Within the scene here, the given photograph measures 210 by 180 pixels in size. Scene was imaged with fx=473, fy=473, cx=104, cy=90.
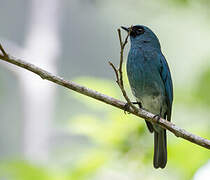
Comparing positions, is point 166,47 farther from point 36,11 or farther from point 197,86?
point 197,86

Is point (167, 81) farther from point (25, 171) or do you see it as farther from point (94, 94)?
point (25, 171)

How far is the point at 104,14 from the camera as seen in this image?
1109 centimetres

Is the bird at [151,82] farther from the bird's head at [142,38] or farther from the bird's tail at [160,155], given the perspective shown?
the bird's tail at [160,155]

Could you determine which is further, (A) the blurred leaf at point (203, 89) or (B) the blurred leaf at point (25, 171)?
(A) the blurred leaf at point (203, 89)

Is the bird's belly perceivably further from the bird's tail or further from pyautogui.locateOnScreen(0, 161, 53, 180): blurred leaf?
pyautogui.locateOnScreen(0, 161, 53, 180): blurred leaf

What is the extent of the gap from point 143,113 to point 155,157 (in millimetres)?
370

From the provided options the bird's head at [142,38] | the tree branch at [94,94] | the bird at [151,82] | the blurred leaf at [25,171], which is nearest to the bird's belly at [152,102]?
the bird at [151,82]

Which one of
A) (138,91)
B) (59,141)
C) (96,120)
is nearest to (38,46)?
(59,141)

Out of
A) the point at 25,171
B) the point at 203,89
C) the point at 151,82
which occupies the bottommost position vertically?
the point at 25,171

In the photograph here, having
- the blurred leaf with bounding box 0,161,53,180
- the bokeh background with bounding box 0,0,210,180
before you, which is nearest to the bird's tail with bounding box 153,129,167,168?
the bokeh background with bounding box 0,0,210,180

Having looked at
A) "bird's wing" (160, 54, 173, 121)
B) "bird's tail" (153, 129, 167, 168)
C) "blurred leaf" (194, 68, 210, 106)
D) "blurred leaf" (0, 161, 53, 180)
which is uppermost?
"blurred leaf" (194, 68, 210, 106)

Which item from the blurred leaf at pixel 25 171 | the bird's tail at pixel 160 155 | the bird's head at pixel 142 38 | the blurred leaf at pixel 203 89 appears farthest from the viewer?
the bird's head at pixel 142 38

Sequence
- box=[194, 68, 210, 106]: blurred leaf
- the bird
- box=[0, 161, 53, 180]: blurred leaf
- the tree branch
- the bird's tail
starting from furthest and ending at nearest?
1. the bird
2. box=[194, 68, 210, 106]: blurred leaf
3. the bird's tail
4. box=[0, 161, 53, 180]: blurred leaf
5. the tree branch

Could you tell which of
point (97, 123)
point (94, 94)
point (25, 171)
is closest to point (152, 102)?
point (97, 123)
